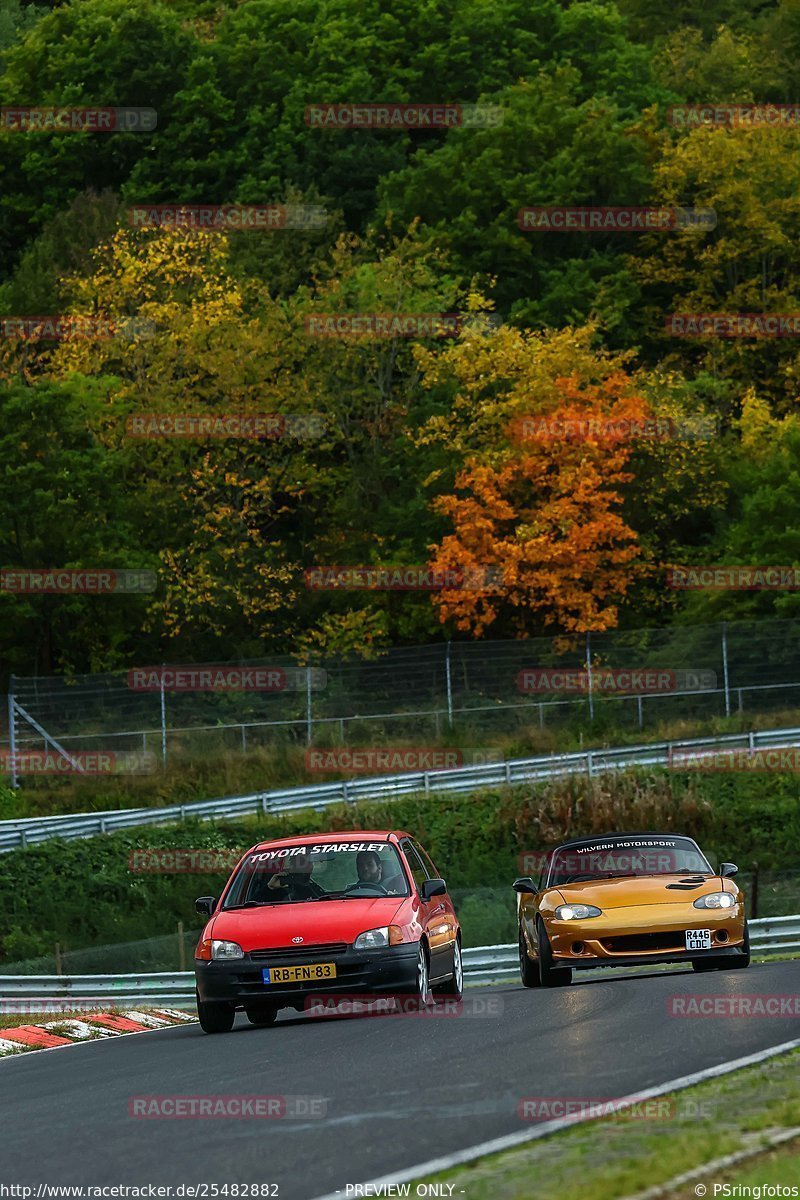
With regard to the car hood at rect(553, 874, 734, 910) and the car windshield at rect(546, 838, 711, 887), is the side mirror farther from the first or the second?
the car windshield at rect(546, 838, 711, 887)

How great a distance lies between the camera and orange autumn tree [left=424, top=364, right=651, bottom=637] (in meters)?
55.8

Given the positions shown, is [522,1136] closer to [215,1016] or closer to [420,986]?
[420,986]

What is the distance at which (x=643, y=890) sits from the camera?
1892cm

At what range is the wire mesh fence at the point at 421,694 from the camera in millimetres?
45781

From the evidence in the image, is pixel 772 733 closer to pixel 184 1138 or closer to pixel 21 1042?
pixel 21 1042

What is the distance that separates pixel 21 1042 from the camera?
18625 mm

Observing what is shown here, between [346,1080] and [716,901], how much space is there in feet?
26.2

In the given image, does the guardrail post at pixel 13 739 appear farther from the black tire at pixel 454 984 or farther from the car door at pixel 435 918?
the black tire at pixel 454 984

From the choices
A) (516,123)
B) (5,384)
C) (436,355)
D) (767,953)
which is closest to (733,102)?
(516,123)

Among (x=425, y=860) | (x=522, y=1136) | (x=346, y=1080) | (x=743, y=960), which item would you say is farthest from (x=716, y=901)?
(x=522, y=1136)

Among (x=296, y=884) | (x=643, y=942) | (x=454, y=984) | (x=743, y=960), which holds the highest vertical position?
(x=296, y=884)

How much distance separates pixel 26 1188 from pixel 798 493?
48.5 metres

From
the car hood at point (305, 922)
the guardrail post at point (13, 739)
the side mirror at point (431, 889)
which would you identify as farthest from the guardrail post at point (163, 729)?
the car hood at point (305, 922)

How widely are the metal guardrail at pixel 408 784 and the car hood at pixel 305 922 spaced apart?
2531 cm
